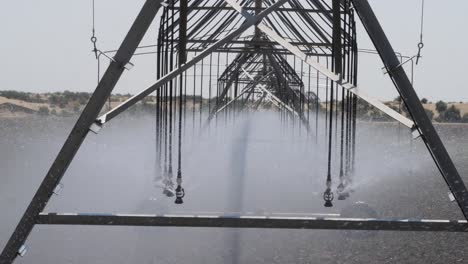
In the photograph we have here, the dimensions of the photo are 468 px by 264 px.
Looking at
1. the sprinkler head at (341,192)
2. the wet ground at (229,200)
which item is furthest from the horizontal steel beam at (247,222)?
the sprinkler head at (341,192)

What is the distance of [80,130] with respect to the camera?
1077 centimetres

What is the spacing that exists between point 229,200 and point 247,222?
2670cm

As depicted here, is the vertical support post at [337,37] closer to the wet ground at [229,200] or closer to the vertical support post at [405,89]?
the vertical support post at [405,89]

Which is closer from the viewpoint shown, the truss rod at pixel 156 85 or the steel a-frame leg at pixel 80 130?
the steel a-frame leg at pixel 80 130

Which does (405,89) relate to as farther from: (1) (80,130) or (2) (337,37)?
(1) (80,130)

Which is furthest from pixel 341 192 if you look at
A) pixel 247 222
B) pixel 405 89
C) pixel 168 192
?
pixel 247 222

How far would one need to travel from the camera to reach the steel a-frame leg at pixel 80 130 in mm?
10547

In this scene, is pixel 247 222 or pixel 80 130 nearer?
pixel 247 222

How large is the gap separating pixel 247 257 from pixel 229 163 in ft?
57.8

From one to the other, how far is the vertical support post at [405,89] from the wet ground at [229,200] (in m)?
4.55

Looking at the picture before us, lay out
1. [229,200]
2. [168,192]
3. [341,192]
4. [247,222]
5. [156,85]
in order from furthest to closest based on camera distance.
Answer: [229,200] < [341,192] < [168,192] < [156,85] < [247,222]

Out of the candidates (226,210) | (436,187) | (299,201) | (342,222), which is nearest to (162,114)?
(342,222)

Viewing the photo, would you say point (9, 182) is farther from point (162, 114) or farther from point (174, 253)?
point (162, 114)

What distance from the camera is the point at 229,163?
47.7m
